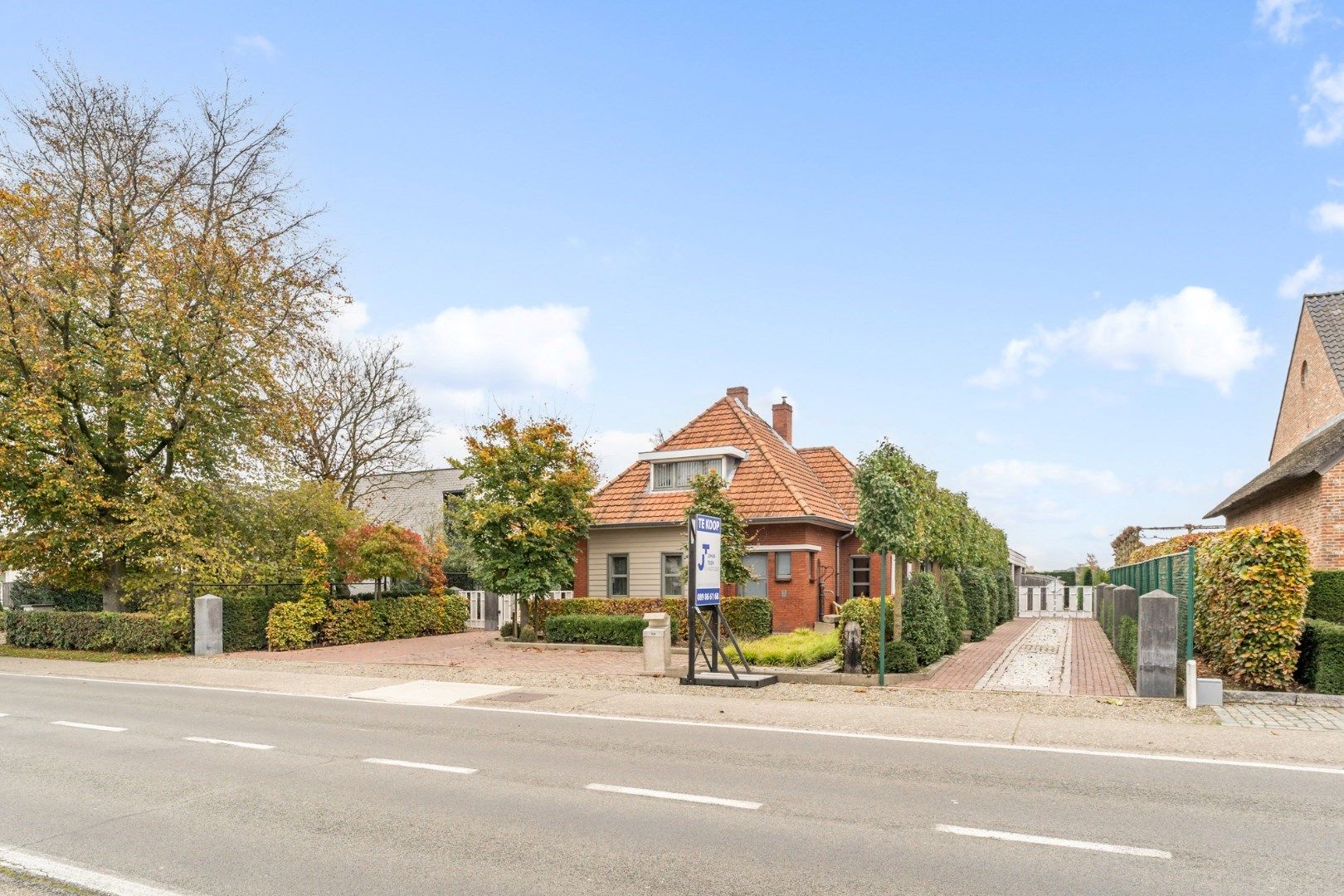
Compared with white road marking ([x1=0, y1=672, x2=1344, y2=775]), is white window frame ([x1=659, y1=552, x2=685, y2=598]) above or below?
above

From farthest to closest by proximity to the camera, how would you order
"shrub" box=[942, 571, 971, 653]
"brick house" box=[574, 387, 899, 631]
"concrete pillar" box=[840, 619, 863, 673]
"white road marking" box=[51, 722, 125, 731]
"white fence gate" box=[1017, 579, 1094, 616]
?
"white fence gate" box=[1017, 579, 1094, 616], "brick house" box=[574, 387, 899, 631], "shrub" box=[942, 571, 971, 653], "concrete pillar" box=[840, 619, 863, 673], "white road marking" box=[51, 722, 125, 731]

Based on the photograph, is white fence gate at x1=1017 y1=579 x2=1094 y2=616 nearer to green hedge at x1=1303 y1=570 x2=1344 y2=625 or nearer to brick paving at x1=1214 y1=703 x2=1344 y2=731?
green hedge at x1=1303 y1=570 x2=1344 y2=625

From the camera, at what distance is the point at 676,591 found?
1092 inches

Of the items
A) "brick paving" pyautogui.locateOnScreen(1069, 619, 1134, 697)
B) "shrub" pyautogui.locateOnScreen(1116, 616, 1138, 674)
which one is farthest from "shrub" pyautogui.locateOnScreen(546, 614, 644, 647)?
"shrub" pyautogui.locateOnScreen(1116, 616, 1138, 674)

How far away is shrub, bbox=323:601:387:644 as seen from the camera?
1011 inches

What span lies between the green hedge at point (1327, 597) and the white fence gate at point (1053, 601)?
28.2 m

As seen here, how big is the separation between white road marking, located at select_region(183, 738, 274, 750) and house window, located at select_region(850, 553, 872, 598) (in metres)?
21.9

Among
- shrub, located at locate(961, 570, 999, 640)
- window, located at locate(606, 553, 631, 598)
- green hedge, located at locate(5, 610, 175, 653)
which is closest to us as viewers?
green hedge, located at locate(5, 610, 175, 653)

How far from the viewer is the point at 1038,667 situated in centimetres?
1870

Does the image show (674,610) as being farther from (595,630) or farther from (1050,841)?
(1050,841)

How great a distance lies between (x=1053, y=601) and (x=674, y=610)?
2633cm

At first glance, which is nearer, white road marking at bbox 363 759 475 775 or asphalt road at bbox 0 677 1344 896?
asphalt road at bbox 0 677 1344 896

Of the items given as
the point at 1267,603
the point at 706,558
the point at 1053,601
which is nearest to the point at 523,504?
the point at 706,558

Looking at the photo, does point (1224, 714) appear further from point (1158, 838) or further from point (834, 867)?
point (834, 867)
